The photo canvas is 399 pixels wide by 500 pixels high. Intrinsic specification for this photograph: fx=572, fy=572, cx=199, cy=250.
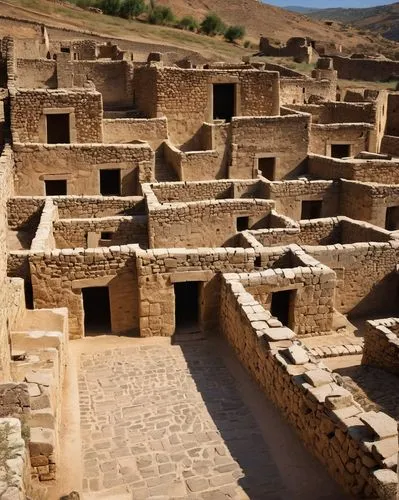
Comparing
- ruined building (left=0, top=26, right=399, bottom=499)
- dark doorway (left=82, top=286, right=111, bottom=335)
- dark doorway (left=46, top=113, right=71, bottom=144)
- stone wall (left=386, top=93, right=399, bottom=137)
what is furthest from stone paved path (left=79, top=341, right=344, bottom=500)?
stone wall (left=386, top=93, right=399, bottom=137)

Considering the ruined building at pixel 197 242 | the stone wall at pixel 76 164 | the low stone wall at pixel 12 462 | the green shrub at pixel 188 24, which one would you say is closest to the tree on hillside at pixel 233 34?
the green shrub at pixel 188 24

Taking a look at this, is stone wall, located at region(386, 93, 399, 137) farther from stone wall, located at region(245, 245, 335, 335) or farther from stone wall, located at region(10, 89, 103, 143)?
stone wall, located at region(245, 245, 335, 335)

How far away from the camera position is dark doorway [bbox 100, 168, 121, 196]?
17.6m

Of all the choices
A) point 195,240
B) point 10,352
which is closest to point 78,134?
point 195,240

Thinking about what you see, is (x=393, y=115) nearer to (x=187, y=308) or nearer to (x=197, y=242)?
(x=197, y=242)

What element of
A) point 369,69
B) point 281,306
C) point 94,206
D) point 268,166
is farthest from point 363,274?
point 369,69

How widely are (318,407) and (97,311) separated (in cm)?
713

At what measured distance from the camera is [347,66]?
41.7m

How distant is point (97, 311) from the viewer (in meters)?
12.9

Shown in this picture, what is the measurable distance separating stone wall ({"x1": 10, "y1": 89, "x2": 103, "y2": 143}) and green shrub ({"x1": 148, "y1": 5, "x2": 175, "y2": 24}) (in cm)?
4528

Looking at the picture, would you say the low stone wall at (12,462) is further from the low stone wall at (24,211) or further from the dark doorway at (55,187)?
the dark doorway at (55,187)

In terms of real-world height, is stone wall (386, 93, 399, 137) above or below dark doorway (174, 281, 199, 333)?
above

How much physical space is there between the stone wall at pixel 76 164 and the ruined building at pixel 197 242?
0.04 m

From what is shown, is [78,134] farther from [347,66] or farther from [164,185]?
[347,66]
